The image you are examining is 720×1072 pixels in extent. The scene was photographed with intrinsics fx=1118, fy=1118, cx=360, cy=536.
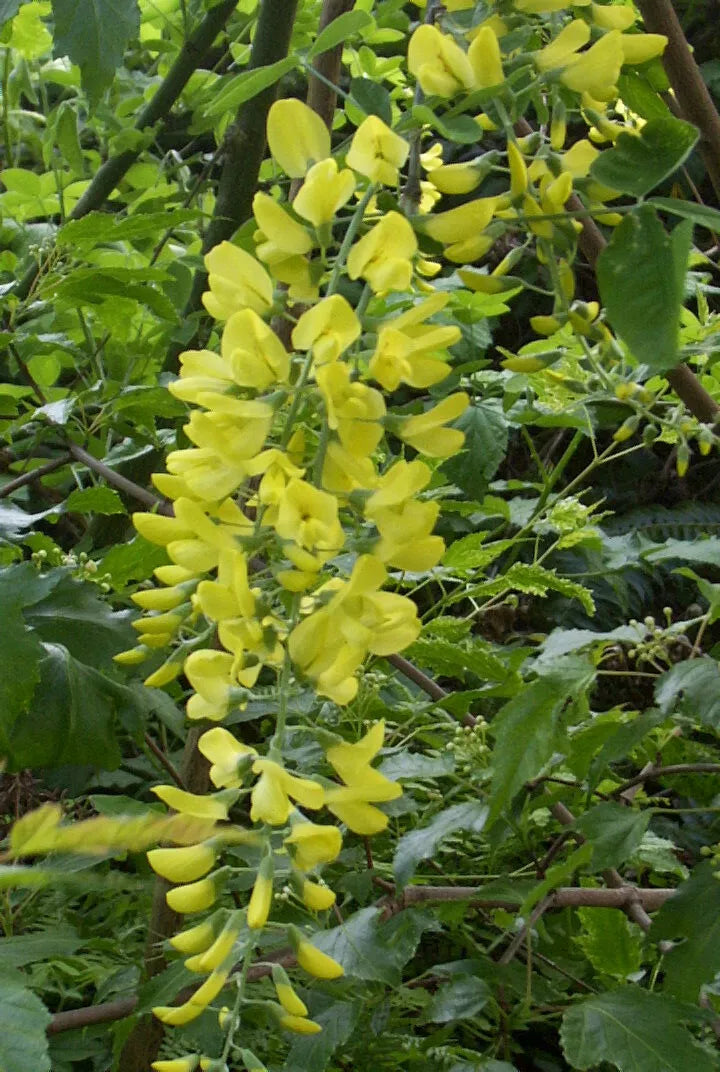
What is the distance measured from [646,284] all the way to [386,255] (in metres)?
0.11

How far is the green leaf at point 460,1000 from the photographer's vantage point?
69cm

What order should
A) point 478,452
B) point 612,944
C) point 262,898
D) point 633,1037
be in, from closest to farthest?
point 262,898 < point 633,1037 < point 612,944 < point 478,452

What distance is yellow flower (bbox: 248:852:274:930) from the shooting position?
1.33ft

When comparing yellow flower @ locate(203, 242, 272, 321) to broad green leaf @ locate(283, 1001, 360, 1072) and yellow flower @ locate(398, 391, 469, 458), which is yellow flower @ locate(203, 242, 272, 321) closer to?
yellow flower @ locate(398, 391, 469, 458)

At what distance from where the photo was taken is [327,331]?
0.45m

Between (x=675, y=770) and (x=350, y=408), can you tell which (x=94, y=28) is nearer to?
(x=350, y=408)

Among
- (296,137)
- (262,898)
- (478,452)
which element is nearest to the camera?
(262,898)

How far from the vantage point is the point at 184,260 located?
3.58 ft

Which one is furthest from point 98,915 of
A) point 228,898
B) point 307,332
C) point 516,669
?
point 307,332

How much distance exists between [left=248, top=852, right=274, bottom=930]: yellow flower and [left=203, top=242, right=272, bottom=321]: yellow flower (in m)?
0.24

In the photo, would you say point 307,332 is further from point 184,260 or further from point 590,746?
point 184,260

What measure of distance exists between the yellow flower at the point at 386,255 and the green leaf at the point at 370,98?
110 millimetres

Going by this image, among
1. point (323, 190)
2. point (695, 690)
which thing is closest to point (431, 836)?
point (695, 690)

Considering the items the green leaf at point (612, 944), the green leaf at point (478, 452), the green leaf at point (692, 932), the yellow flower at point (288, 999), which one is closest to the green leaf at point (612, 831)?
the green leaf at point (692, 932)
